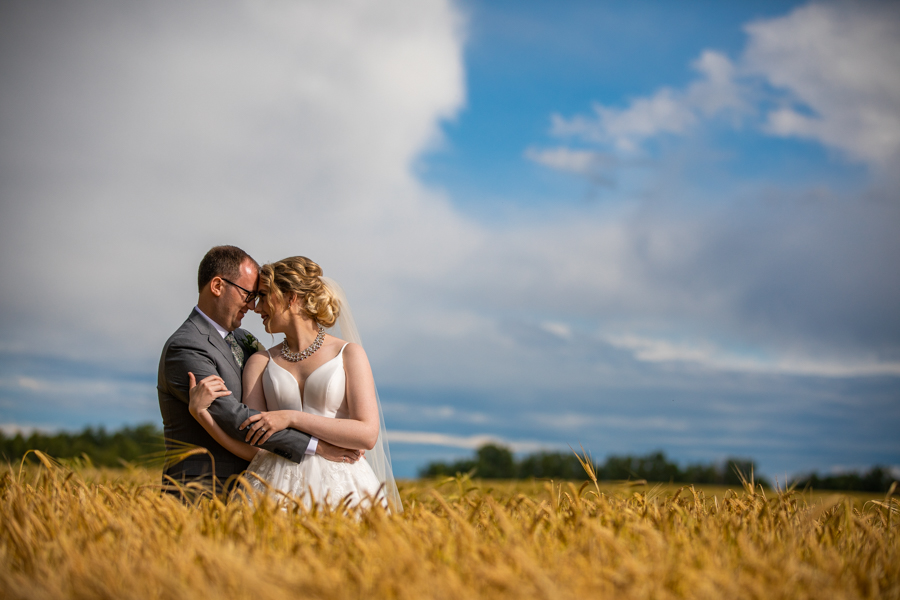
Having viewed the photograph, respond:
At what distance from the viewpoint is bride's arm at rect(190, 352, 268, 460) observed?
4.82m

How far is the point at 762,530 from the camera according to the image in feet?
13.2

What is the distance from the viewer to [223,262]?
5.54m

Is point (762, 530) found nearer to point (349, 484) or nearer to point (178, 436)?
point (349, 484)

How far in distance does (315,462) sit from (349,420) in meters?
0.45

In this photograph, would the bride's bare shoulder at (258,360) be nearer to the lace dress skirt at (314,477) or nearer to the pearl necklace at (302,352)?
the pearl necklace at (302,352)

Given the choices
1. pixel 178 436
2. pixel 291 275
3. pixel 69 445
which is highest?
pixel 291 275

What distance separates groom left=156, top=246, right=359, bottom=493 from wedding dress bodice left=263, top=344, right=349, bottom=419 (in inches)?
10.5

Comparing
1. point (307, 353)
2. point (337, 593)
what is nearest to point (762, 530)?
point (337, 593)

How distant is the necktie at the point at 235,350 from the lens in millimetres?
5719

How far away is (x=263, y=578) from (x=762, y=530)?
126 inches

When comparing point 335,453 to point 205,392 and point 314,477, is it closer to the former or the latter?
point 314,477

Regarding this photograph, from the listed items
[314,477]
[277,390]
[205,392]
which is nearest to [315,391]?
[277,390]

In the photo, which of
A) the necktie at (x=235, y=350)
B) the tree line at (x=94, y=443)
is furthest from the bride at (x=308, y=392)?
the tree line at (x=94, y=443)

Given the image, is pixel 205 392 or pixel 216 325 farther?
pixel 216 325
